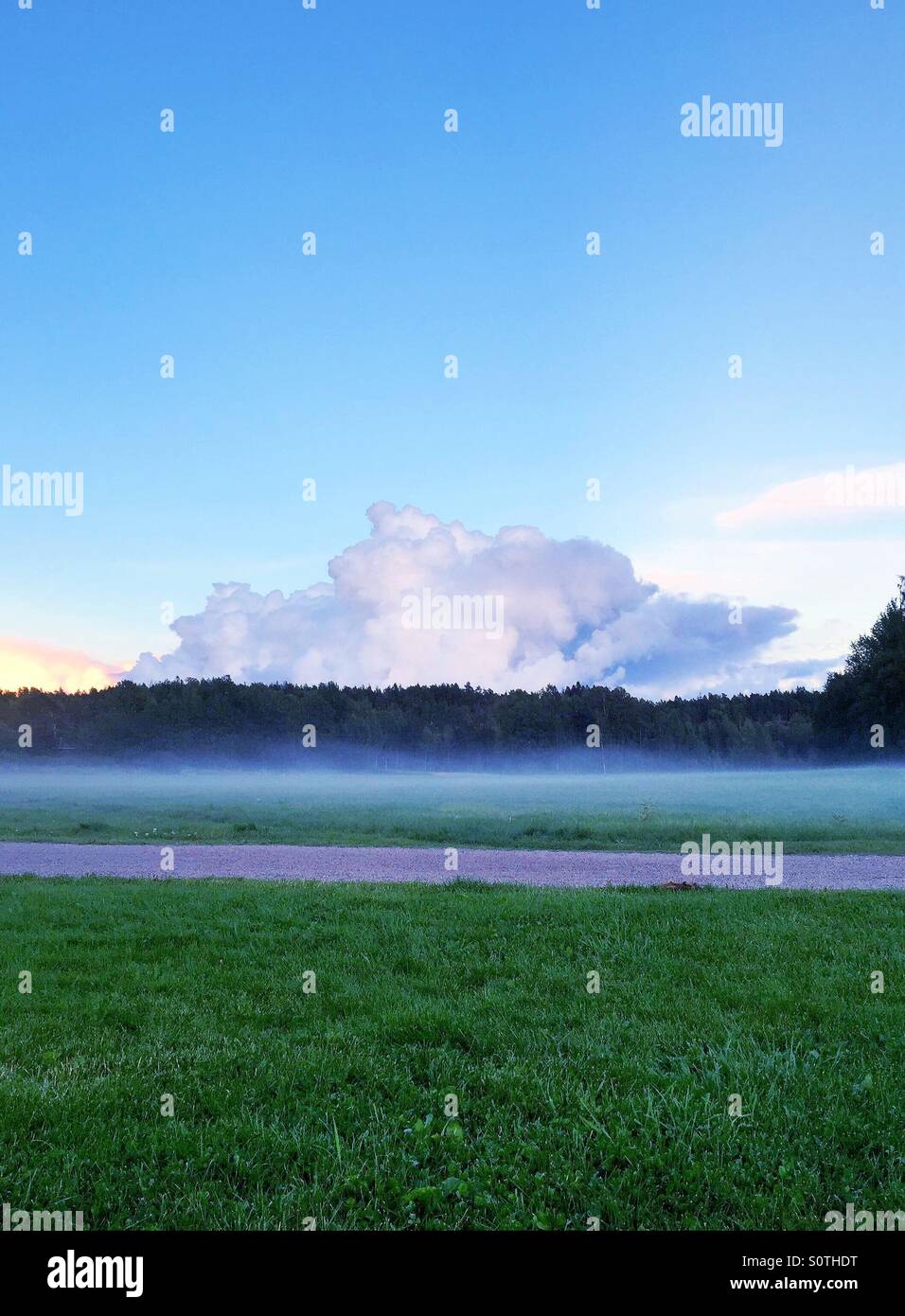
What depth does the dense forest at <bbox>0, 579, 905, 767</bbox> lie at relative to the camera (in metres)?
107

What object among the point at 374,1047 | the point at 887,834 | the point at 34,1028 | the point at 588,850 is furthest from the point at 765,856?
the point at 34,1028

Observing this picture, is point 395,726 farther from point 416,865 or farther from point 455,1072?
point 455,1072

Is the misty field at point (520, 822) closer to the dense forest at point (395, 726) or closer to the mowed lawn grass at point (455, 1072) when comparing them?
the mowed lawn grass at point (455, 1072)

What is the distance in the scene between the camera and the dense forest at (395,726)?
107 m

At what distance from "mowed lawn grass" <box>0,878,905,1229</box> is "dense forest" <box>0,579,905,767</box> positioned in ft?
313

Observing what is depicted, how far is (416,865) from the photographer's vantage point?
17.6m

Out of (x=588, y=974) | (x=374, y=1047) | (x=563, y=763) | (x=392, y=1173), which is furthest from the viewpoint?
(x=563, y=763)

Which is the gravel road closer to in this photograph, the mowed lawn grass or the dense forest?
the mowed lawn grass

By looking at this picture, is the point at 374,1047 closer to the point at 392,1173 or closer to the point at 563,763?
the point at 392,1173

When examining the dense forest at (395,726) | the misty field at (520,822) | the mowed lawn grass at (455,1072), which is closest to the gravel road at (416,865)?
the misty field at (520,822)

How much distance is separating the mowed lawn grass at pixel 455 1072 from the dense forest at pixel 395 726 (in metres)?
95.5

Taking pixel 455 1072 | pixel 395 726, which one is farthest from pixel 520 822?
pixel 395 726
